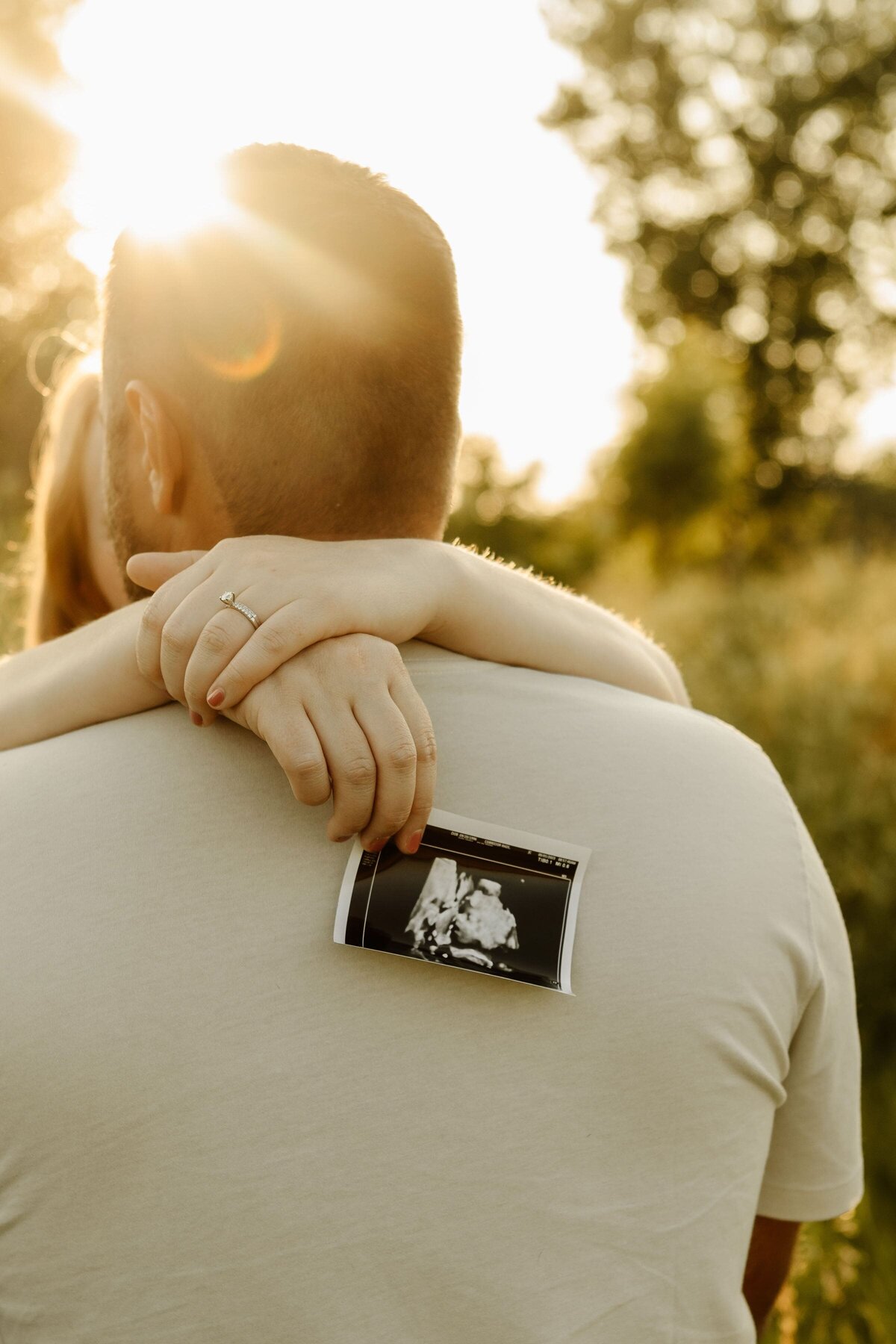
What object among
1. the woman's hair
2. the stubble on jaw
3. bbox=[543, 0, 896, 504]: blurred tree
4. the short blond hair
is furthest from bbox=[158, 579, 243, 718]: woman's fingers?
bbox=[543, 0, 896, 504]: blurred tree

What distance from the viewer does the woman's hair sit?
2.33 meters

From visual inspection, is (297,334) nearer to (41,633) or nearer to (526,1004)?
(526,1004)

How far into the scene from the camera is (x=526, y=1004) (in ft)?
3.64

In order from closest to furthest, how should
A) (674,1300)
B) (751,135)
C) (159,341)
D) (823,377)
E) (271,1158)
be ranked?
(271,1158), (674,1300), (159,341), (751,135), (823,377)

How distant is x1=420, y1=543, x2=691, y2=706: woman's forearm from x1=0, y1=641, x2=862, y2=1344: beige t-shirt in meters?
0.10

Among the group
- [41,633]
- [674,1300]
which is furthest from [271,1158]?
[41,633]

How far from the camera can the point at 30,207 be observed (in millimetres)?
2256

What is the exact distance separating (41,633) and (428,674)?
157cm

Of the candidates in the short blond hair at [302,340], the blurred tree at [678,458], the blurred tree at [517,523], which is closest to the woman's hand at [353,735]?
the short blond hair at [302,340]

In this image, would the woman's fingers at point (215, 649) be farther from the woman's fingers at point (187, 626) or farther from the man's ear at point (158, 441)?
the man's ear at point (158, 441)

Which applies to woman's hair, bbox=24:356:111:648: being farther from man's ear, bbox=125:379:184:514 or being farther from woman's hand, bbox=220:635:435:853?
woman's hand, bbox=220:635:435:853

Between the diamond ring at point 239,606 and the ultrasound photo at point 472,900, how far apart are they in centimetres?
25

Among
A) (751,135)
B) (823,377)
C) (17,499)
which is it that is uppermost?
(751,135)

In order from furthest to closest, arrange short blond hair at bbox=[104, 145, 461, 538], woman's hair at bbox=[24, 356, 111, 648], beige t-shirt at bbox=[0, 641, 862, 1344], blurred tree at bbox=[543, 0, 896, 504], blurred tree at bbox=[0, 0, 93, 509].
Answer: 1. blurred tree at bbox=[543, 0, 896, 504]
2. woman's hair at bbox=[24, 356, 111, 648]
3. blurred tree at bbox=[0, 0, 93, 509]
4. short blond hair at bbox=[104, 145, 461, 538]
5. beige t-shirt at bbox=[0, 641, 862, 1344]
